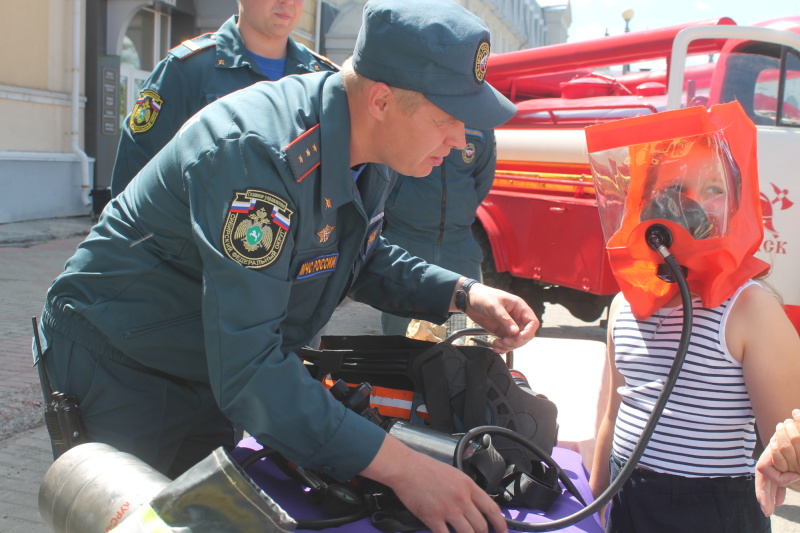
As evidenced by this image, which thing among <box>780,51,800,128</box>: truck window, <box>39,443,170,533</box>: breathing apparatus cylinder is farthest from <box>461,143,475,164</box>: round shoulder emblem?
<box>39,443,170,533</box>: breathing apparatus cylinder

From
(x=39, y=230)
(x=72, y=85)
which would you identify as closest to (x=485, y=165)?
(x=39, y=230)

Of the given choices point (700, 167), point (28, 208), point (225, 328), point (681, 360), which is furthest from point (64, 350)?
point (28, 208)

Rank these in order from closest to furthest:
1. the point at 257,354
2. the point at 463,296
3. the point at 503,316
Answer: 1. the point at 257,354
2. the point at 503,316
3. the point at 463,296

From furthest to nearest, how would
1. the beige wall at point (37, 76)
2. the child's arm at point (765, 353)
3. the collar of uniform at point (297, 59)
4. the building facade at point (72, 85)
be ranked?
the building facade at point (72, 85)
the beige wall at point (37, 76)
the collar of uniform at point (297, 59)
the child's arm at point (765, 353)

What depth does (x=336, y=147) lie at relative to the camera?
1.66 metres

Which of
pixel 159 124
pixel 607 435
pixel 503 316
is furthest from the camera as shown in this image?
pixel 159 124

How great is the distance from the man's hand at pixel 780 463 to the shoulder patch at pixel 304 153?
40.4 inches

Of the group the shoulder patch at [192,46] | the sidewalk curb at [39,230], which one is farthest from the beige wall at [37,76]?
the shoulder patch at [192,46]

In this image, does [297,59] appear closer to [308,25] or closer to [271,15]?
[271,15]

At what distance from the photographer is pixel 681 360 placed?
1652 millimetres

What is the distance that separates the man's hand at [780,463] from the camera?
57.1 inches

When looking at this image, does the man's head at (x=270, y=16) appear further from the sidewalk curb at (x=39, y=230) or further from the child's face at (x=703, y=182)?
the sidewalk curb at (x=39, y=230)

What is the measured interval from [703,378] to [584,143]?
4119 mm

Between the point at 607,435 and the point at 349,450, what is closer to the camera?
the point at 349,450
